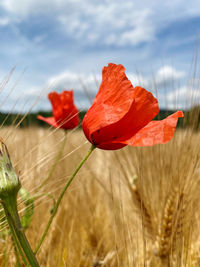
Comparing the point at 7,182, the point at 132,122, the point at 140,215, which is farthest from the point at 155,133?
the point at 140,215

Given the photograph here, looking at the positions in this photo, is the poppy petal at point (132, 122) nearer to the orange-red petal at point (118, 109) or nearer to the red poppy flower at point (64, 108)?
the orange-red petal at point (118, 109)

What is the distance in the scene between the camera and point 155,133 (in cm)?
31

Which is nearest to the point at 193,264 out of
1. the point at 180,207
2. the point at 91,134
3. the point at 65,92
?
the point at 180,207

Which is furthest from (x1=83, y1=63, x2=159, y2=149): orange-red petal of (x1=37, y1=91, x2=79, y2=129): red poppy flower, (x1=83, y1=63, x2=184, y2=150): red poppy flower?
(x1=37, y1=91, x2=79, y2=129): red poppy flower

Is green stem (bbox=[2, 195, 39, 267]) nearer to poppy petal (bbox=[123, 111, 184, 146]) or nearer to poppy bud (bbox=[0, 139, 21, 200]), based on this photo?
poppy bud (bbox=[0, 139, 21, 200])

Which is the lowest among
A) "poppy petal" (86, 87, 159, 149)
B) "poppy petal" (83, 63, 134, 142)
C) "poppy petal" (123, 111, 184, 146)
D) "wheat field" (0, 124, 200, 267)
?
"wheat field" (0, 124, 200, 267)

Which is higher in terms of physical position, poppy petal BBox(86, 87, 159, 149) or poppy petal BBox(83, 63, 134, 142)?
poppy petal BBox(83, 63, 134, 142)

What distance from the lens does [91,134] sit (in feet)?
1.15

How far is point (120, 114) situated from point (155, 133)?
4 cm

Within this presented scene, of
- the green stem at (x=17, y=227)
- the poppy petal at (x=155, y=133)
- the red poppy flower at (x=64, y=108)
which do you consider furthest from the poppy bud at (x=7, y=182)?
the red poppy flower at (x=64, y=108)

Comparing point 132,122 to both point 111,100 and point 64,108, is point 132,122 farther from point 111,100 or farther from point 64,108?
point 64,108

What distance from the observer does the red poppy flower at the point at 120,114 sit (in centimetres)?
32

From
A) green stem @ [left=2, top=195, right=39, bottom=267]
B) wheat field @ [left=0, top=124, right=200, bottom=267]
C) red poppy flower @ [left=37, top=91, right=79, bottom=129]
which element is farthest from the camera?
red poppy flower @ [left=37, top=91, right=79, bottom=129]

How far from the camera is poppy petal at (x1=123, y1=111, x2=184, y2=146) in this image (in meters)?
0.30
